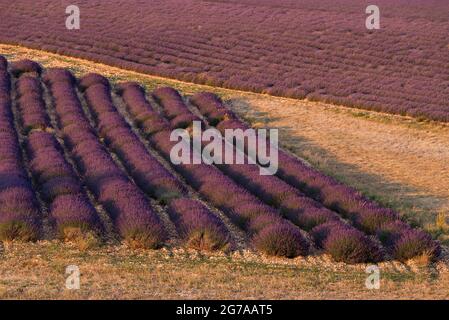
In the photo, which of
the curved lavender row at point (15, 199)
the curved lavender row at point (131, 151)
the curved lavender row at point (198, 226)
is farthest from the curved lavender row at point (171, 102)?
the curved lavender row at point (198, 226)

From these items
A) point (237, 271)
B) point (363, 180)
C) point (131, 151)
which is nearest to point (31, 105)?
point (131, 151)

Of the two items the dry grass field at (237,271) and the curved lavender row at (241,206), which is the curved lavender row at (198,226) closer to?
the dry grass field at (237,271)

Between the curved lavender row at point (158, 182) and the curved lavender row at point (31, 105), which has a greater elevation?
the curved lavender row at point (31, 105)

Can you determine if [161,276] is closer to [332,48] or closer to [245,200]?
[245,200]

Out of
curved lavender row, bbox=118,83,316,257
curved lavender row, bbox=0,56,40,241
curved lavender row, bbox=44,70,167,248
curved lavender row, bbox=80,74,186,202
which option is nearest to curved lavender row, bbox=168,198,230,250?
curved lavender row, bbox=44,70,167,248

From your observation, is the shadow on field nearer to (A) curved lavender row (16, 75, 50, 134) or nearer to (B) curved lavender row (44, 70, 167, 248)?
(B) curved lavender row (44, 70, 167, 248)
